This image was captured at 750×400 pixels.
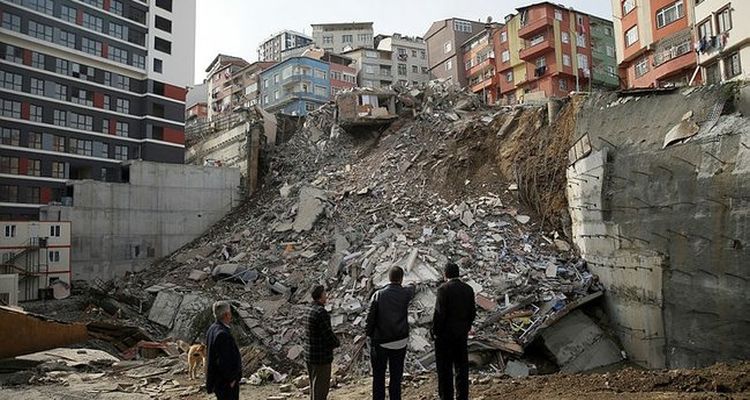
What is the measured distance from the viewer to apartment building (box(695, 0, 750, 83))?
18.3 metres

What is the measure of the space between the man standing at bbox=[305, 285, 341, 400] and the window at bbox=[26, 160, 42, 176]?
28545 millimetres

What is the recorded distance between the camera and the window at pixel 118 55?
30672 mm

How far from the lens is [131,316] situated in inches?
640

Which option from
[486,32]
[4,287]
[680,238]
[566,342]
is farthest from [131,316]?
[486,32]

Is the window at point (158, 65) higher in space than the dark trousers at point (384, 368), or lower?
higher

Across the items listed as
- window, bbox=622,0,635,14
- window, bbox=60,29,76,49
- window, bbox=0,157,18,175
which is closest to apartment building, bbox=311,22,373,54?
window, bbox=60,29,76,49

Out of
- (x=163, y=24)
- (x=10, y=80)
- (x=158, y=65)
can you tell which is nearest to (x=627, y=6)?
(x=158, y=65)

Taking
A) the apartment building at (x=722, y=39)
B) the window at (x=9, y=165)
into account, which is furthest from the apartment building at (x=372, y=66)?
the apartment building at (x=722, y=39)

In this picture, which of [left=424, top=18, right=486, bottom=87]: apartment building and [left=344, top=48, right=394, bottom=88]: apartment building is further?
[left=344, top=48, right=394, bottom=88]: apartment building

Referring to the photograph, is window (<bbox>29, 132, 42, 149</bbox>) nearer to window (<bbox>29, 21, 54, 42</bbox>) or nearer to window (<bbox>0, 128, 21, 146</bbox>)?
window (<bbox>0, 128, 21, 146</bbox>)

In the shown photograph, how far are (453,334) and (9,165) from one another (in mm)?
29649

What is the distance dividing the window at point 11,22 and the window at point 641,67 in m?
34.7

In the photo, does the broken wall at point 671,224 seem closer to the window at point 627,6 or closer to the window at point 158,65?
the window at point 627,6

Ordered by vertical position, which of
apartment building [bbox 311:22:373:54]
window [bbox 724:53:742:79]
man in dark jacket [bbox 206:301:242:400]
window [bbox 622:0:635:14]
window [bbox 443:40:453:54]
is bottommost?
man in dark jacket [bbox 206:301:242:400]
